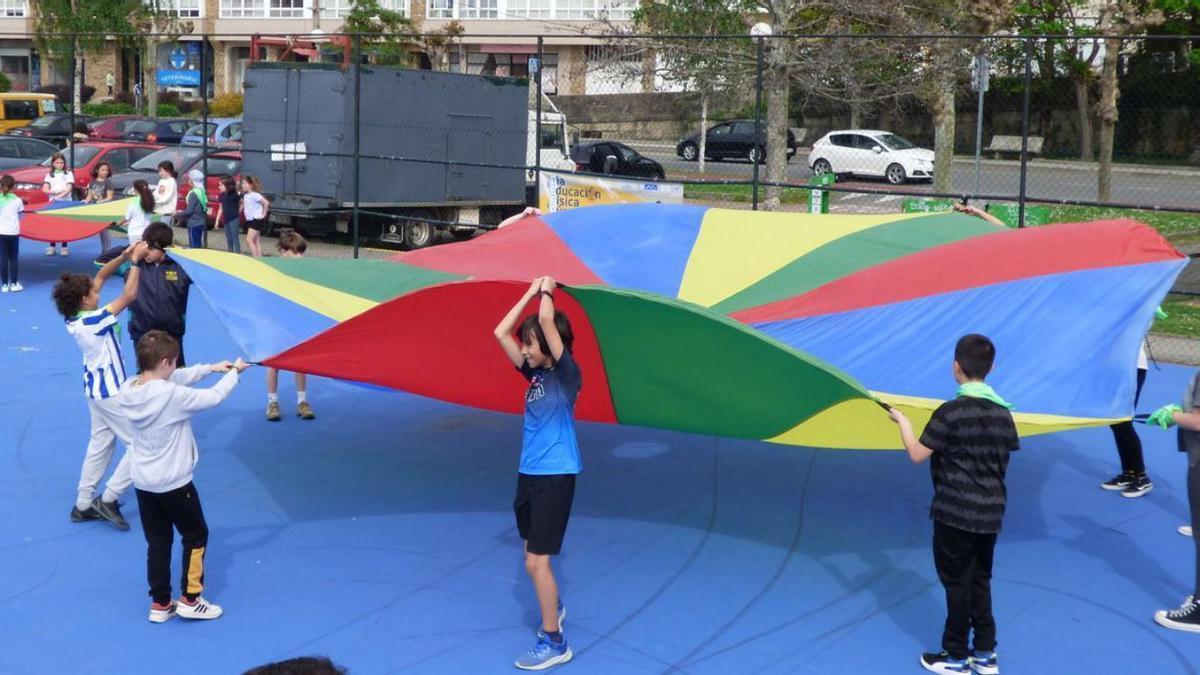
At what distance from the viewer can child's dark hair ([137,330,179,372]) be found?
5.86 metres

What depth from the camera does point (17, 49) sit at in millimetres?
58438

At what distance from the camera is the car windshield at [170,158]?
21233mm

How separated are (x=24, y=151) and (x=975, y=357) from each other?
906 inches

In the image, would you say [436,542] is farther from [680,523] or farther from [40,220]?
[40,220]

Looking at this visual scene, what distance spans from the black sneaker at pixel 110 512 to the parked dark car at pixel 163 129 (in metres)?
25.0

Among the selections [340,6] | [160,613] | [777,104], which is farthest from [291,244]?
[340,6]

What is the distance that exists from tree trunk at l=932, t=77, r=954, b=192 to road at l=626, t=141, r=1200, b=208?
28 centimetres

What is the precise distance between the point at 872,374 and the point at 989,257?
1143mm

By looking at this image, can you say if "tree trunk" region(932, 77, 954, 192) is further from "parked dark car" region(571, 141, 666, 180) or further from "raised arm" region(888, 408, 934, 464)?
"raised arm" region(888, 408, 934, 464)

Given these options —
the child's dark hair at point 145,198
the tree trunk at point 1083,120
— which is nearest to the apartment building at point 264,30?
the tree trunk at point 1083,120

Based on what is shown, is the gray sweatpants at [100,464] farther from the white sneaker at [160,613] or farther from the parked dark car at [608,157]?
the parked dark car at [608,157]

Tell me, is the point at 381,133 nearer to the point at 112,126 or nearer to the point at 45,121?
the point at 112,126

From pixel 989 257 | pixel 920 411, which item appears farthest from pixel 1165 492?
pixel 920 411

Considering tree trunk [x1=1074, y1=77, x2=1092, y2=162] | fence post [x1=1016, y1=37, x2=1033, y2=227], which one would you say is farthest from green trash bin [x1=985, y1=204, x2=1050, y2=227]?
tree trunk [x1=1074, y1=77, x2=1092, y2=162]
